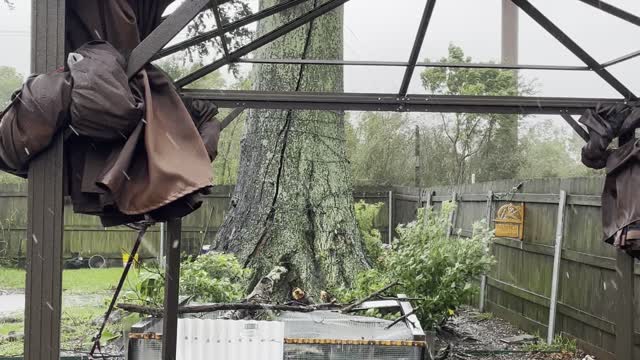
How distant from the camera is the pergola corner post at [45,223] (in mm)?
1751

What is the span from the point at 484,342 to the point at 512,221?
134cm

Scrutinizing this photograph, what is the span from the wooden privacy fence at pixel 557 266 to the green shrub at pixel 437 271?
83 cm

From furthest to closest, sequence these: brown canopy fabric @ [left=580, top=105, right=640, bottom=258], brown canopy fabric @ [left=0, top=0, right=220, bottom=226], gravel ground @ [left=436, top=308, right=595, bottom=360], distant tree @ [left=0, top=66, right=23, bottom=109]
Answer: distant tree @ [left=0, top=66, right=23, bottom=109] → gravel ground @ [left=436, top=308, right=595, bottom=360] → brown canopy fabric @ [left=580, top=105, right=640, bottom=258] → brown canopy fabric @ [left=0, top=0, right=220, bottom=226]

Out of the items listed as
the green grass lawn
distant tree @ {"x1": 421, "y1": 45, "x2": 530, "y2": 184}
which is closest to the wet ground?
the green grass lawn

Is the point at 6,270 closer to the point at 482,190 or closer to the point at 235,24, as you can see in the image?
the point at 482,190

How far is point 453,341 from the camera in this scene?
574 cm

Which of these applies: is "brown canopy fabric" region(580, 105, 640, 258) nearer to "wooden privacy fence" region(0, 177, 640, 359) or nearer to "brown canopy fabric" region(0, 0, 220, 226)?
"wooden privacy fence" region(0, 177, 640, 359)

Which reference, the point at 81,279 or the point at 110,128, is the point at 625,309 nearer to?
the point at 110,128

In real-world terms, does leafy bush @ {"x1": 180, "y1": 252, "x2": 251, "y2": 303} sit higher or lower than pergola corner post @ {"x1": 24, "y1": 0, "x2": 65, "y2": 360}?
lower

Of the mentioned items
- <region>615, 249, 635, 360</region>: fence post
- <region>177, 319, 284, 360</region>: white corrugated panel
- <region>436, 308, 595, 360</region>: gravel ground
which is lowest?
<region>436, 308, 595, 360</region>: gravel ground

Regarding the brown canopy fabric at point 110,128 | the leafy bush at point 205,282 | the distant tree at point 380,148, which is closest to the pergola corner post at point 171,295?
the brown canopy fabric at point 110,128

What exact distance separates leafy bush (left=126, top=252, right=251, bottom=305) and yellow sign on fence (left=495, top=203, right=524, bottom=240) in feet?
10.1

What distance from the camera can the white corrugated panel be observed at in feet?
10.2

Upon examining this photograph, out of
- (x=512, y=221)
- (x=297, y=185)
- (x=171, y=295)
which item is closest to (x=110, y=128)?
(x=171, y=295)
